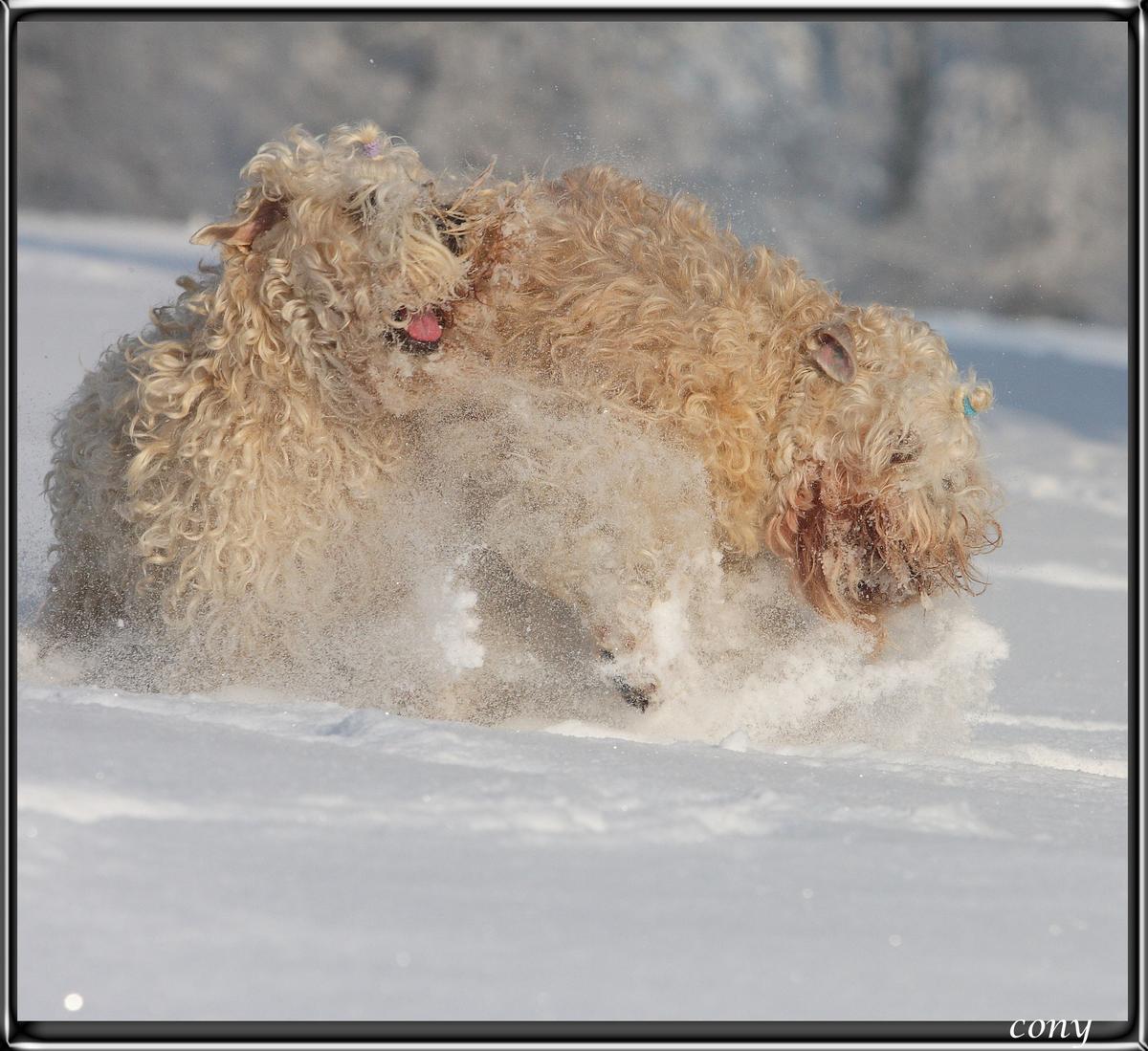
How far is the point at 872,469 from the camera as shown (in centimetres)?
377

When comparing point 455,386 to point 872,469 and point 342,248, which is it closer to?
point 342,248

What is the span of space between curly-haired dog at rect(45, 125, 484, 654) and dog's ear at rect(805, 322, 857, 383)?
96 cm

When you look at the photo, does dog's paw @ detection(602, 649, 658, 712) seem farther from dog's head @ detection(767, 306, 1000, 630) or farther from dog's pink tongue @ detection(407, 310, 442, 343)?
dog's pink tongue @ detection(407, 310, 442, 343)

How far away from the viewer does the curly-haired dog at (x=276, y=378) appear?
336 centimetres

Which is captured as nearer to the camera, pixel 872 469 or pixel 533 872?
pixel 533 872

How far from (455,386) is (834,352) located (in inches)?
39.2

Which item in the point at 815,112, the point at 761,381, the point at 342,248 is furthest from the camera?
the point at 815,112

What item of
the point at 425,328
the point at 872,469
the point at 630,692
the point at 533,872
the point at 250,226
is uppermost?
the point at 250,226

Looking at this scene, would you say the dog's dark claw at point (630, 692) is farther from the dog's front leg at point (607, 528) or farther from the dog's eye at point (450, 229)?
the dog's eye at point (450, 229)

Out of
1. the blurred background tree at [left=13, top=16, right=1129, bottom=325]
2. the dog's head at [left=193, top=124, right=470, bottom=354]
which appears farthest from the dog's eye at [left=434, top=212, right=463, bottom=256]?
the blurred background tree at [left=13, top=16, right=1129, bottom=325]

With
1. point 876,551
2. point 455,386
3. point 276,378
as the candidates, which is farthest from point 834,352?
point 276,378
